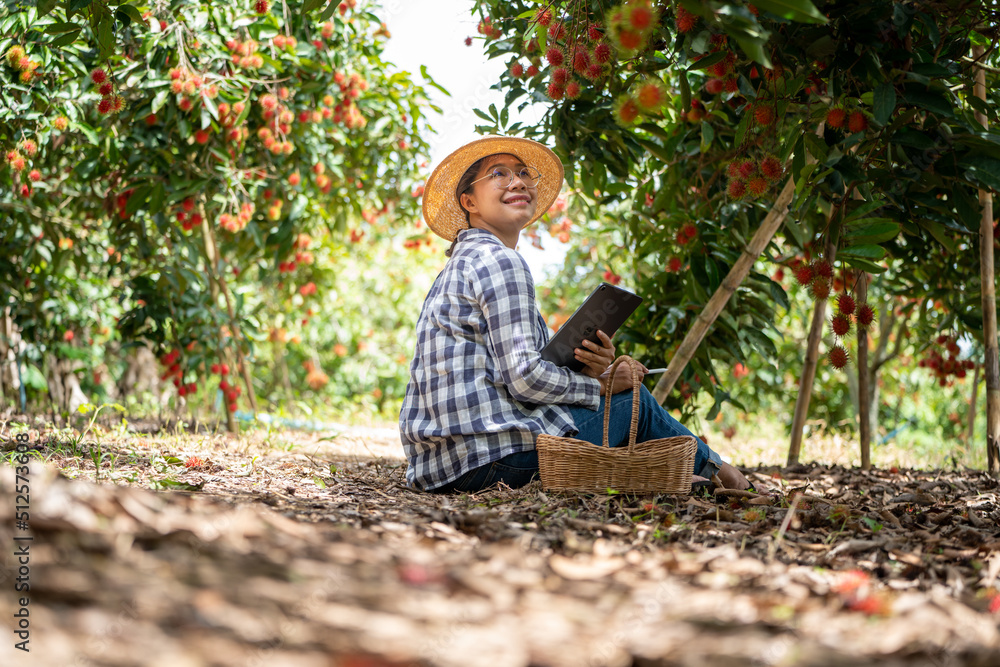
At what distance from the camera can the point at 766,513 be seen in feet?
5.56

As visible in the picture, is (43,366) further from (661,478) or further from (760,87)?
(760,87)

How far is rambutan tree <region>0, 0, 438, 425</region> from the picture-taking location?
2.76 meters

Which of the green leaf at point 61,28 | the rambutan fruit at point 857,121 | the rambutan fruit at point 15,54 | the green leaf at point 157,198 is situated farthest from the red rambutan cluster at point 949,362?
the rambutan fruit at point 15,54

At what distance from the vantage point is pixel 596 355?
1.95m

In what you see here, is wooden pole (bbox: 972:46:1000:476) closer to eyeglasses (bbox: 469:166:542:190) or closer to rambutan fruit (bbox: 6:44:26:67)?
eyeglasses (bbox: 469:166:542:190)

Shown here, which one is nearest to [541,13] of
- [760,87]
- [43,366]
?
[760,87]

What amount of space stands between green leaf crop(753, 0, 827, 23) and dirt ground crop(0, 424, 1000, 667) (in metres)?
0.83

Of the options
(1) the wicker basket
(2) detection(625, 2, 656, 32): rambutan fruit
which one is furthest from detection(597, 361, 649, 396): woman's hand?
(2) detection(625, 2, 656, 32): rambutan fruit

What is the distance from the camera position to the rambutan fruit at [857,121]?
5.75 ft

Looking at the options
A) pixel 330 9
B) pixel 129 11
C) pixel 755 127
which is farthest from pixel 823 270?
pixel 129 11

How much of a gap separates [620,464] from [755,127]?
1214mm

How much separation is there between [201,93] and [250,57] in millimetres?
286

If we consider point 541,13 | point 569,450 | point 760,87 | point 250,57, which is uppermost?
point 250,57

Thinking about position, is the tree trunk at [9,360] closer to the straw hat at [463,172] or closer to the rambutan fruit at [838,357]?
the straw hat at [463,172]
